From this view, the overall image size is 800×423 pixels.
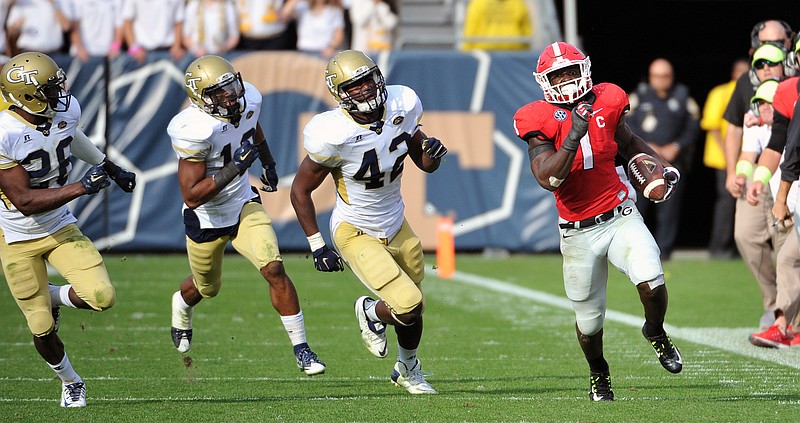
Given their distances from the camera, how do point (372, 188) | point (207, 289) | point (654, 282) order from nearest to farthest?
point (654, 282) → point (372, 188) → point (207, 289)

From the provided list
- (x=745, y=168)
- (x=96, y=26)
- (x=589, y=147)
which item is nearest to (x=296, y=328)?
(x=589, y=147)

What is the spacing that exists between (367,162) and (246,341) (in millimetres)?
2235

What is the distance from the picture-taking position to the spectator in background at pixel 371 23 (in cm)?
1253

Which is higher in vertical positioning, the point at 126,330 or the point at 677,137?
the point at 126,330

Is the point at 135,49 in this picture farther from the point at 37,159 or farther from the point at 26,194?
the point at 26,194

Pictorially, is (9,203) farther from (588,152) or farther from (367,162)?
(588,152)

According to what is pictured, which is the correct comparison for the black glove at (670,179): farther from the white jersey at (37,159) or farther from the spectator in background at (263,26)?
the spectator in background at (263,26)

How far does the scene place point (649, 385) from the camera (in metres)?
5.68

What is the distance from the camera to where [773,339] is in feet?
22.5

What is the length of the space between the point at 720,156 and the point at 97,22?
614cm

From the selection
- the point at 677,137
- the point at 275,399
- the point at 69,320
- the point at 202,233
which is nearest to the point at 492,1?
the point at 677,137

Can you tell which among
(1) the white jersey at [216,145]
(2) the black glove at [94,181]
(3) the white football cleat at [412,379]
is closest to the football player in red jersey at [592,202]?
(3) the white football cleat at [412,379]

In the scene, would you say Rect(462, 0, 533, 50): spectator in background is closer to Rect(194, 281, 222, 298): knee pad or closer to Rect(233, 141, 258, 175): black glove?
Rect(194, 281, 222, 298): knee pad

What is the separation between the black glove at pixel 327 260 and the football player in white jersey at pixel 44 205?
0.93 m
